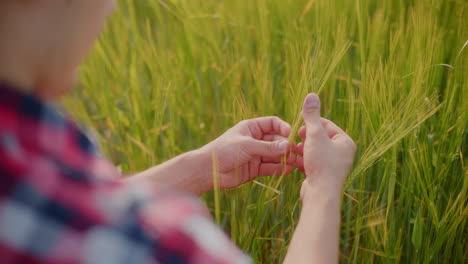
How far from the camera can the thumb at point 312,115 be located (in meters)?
0.81

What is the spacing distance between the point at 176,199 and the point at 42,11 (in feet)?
0.58

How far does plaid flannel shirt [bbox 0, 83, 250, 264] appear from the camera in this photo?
41 centimetres

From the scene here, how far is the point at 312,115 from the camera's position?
83 cm

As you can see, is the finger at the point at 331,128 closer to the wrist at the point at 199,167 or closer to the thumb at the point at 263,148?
the thumb at the point at 263,148

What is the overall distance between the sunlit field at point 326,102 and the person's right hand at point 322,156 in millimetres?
51

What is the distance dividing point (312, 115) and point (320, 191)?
14 cm

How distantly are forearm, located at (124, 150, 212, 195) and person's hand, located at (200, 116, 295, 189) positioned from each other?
0.01m

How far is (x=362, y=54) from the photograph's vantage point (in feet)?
3.43

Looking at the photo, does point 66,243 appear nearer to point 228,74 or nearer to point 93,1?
point 93,1

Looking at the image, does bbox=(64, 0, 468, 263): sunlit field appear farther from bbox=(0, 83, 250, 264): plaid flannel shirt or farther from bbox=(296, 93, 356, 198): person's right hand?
bbox=(0, 83, 250, 264): plaid flannel shirt

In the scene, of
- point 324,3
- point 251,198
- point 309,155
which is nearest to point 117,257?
point 309,155

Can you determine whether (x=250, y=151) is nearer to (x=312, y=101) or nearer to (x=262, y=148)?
(x=262, y=148)

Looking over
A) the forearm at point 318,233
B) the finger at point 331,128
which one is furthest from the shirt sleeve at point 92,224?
the finger at point 331,128

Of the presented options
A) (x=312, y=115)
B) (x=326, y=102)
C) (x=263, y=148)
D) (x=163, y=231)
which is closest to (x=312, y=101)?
(x=312, y=115)
